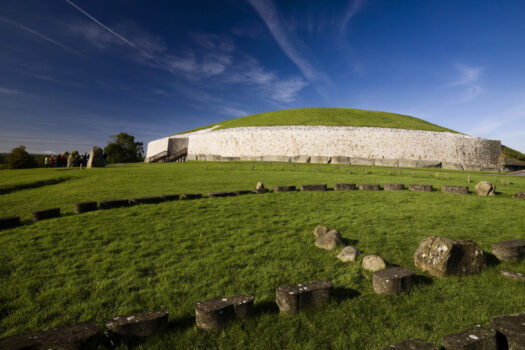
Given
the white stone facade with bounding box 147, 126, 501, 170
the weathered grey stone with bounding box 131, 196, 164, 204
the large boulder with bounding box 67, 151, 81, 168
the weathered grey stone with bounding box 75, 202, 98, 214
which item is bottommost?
the weathered grey stone with bounding box 75, 202, 98, 214

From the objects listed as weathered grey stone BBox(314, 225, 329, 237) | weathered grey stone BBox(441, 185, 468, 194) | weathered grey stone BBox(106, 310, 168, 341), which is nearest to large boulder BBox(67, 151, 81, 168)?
weathered grey stone BBox(314, 225, 329, 237)

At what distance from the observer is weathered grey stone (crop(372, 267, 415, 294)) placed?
166 inches

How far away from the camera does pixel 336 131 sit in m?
46.7

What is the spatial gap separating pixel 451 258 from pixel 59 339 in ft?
21.6

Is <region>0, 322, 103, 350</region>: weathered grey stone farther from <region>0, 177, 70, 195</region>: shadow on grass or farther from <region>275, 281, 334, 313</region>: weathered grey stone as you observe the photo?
<region>0, 177, 70, 195</region>: shadow on grass

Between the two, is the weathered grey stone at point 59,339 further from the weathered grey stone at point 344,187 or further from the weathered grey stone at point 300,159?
the weathered grey stone at point 300,159

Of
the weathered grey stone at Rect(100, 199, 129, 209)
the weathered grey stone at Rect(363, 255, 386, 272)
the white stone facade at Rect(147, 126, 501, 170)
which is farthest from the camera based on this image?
the white stone facade at Rect(147, 126, 501, 170)

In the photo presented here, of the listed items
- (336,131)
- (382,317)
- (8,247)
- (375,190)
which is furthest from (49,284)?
(336,131)

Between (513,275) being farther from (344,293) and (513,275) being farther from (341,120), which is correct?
(341,120)

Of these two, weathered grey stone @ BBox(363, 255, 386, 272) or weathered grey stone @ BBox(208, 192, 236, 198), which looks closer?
weathered grey stone @ BBox(363, 255, 386, 272)

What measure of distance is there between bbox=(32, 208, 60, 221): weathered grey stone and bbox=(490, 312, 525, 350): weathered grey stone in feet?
39.8

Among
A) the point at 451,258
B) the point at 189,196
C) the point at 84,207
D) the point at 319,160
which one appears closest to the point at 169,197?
the point at 189,196

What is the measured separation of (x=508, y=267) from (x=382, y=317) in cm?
411

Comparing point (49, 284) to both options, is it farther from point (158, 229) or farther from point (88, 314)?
point (158, 229)
